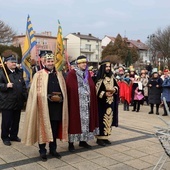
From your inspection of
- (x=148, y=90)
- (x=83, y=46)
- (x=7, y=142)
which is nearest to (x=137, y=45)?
(x=83, y=46)

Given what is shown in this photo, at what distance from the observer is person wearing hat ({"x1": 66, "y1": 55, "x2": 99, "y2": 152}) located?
5367mm

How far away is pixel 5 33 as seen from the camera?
41.0 meters

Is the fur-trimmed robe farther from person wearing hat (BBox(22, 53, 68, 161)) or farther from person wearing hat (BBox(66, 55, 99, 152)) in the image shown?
person wearing hat (BBox(66, 55, 99, 152))

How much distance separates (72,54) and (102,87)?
74140 mm

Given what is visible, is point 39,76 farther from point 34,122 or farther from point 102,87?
point 102,87

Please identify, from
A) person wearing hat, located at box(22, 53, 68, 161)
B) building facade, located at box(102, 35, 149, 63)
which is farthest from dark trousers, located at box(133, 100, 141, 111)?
building facade, located at box(102, 35, 149, 63)

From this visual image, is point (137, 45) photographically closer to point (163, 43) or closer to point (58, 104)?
point (163, 43)

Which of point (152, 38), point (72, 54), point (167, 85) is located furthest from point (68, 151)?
point (72, 54)

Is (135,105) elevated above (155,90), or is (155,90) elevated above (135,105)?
(155,90)

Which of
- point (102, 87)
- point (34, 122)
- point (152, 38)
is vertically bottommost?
point (34, 122)

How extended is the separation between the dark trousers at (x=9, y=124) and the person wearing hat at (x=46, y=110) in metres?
1.15

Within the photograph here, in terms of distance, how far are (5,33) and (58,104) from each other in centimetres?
3831

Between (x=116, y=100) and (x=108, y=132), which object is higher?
(x=116, y=100)

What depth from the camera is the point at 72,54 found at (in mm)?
79625
